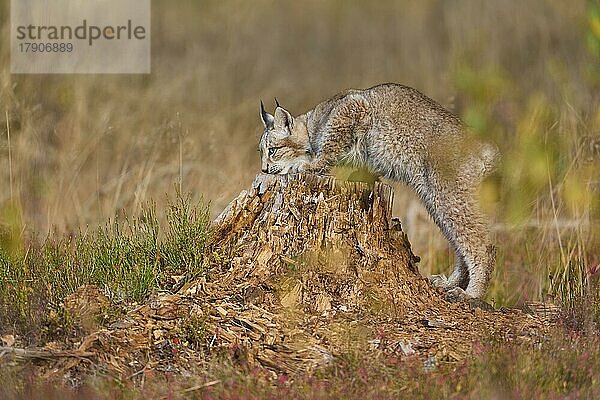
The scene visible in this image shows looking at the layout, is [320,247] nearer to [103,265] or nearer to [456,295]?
[456,295]

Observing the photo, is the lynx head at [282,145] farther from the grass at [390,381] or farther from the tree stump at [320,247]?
the grass at [390,381]

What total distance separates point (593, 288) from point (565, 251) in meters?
0.96

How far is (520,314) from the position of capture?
4855 millimetres

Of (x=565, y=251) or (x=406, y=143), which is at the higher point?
(x=406, y=143)

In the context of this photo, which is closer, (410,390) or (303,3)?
(410,390)

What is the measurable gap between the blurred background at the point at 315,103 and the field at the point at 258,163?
23 mm

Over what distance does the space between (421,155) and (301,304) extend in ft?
4.64

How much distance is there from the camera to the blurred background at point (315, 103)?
502 cm

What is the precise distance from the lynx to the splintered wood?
627 mm

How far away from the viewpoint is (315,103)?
32.2ft

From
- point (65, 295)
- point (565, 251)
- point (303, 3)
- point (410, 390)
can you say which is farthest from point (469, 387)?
point (303, 3)

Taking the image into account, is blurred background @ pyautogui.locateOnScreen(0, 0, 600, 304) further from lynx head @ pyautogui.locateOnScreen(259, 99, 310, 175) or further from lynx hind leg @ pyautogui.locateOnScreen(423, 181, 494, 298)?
lynx head @ pyautogui.locateOnScreen(259, 99, 310, 175)

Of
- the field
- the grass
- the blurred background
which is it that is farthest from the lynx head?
the grass

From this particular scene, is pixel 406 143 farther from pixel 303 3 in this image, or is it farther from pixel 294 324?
pixel 303 3
